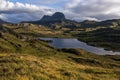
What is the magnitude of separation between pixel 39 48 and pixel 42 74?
163825 millimetres

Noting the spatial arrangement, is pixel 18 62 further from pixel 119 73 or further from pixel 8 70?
pixel 119 73

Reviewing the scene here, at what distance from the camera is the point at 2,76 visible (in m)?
21.6

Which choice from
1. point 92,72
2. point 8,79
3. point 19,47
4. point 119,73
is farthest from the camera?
point 19,47

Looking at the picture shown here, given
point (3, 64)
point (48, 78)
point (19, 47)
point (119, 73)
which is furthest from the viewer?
point (19, 47)

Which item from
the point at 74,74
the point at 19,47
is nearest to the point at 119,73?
the point at 74,74

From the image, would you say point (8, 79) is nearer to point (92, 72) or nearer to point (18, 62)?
point (18, 62)

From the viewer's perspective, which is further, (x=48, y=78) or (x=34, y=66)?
(x=34, y=66)

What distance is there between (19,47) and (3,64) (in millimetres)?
158901

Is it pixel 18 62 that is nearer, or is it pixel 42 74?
pixel 42 74

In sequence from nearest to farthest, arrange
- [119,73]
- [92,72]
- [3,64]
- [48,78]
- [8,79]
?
[8,79] < [48,78] < [3,64] < [92,72] < [119,73]

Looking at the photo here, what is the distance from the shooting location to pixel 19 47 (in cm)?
18288

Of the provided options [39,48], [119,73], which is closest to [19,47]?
[39,48]

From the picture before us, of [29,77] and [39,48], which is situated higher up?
[29,77]

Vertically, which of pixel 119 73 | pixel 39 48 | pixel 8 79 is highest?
pixel 8 79
